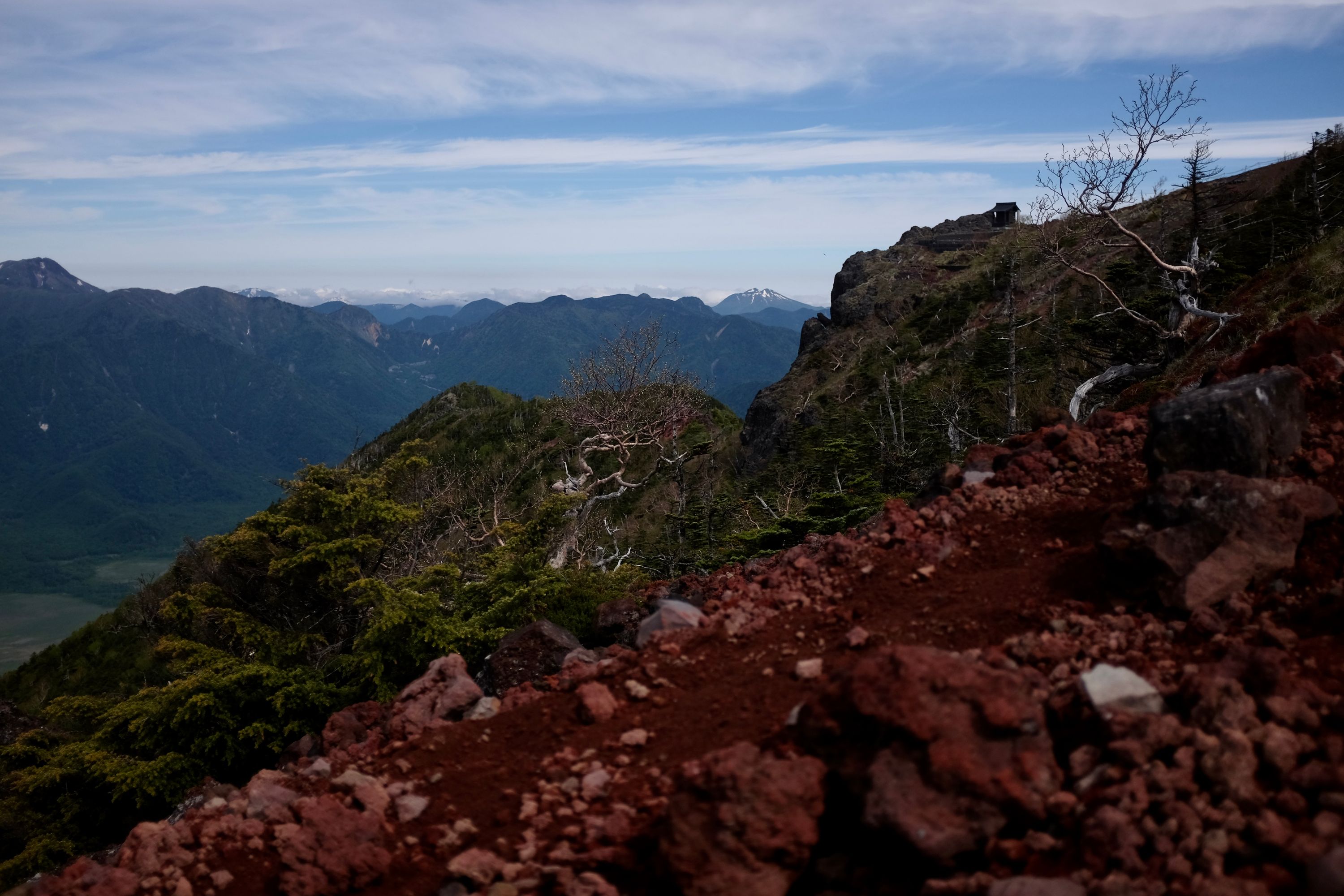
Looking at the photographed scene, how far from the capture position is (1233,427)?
19.5 feet

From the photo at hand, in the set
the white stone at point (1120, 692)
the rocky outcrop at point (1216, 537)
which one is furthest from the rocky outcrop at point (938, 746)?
the rocky outcrop at point (1216, 537)

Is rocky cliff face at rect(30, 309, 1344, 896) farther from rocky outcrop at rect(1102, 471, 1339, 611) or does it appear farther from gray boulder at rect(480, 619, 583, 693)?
gray boulder at rect(480, 619, 583, 693)

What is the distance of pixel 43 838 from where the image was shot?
Result: 39.6ft

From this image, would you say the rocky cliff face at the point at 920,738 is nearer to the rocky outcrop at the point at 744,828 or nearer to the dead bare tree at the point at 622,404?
the rocky outcrop at the point at 744,828

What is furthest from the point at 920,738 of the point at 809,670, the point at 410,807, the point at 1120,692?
the point at 410,807

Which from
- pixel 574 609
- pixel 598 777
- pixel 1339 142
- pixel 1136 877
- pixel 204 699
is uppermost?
pixel 1339 142

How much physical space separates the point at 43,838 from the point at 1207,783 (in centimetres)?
1506

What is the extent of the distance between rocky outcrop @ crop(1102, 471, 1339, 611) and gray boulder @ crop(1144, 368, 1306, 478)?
69cm

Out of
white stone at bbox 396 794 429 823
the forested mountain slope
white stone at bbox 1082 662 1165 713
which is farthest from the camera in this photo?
the forested mountain slope

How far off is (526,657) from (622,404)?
19931 millimetres

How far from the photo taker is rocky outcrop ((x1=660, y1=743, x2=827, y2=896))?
12.3 feet

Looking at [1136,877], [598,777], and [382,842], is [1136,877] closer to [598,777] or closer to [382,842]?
[598,777]

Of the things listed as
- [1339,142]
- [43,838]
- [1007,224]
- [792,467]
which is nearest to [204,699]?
[43,838]

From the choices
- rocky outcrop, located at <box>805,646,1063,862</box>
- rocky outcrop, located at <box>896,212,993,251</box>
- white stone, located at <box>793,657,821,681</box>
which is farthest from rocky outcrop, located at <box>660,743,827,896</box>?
rocky outcrop, located at <box>896,212,993,251</box>
